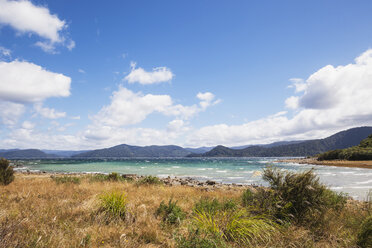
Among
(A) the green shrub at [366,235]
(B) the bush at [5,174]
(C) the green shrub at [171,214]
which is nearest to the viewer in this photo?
(A) the green shrub at [366,235]

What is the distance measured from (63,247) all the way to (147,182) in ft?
36.6

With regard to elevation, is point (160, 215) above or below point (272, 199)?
below

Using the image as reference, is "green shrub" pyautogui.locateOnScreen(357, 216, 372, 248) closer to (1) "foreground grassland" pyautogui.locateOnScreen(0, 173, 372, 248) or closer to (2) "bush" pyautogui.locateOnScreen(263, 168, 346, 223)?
(1) "foreground grassland" pyautogui.locateOnScreen(0, 173, 372, 248)

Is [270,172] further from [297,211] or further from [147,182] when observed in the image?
[147,182]

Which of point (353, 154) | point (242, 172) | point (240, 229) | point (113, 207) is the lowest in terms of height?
point (242, 172)

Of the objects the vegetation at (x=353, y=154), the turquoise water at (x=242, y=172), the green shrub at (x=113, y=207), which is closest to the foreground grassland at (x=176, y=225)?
the green shrub at (x=113, y=207)

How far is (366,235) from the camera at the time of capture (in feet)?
14.9

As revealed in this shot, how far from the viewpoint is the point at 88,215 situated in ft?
18.5

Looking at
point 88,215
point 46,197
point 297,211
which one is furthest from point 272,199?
point 46,197

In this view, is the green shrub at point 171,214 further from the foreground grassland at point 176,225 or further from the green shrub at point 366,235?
the green shrub at point 366,235

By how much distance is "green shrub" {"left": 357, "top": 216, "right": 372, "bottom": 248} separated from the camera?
444 centimetres

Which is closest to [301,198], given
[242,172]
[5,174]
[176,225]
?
[176,225]

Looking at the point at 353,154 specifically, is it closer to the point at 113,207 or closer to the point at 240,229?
the point at 240,229

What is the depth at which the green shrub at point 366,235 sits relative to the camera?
4.44 m
